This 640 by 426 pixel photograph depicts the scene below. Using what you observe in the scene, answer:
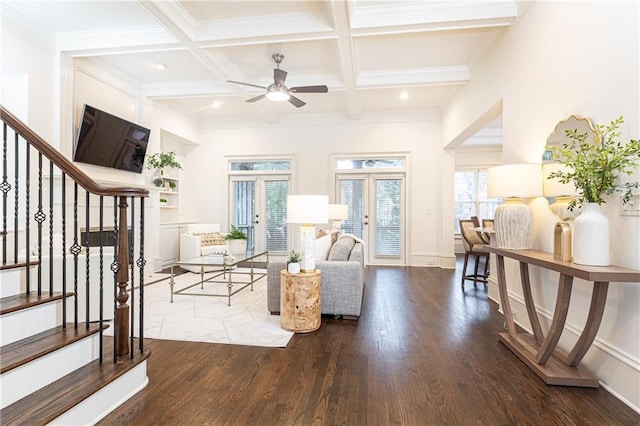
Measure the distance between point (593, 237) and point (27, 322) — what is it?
3.38m

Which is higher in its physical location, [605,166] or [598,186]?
[605,166]

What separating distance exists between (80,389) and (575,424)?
8.61ft

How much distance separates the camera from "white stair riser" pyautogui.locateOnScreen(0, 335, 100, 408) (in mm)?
1505

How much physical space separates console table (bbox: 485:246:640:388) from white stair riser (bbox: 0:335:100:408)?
2915 millimetres

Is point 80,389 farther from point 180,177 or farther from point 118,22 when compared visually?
point 180,177

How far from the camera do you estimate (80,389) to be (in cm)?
165

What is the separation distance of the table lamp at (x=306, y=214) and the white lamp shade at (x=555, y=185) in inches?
74.9

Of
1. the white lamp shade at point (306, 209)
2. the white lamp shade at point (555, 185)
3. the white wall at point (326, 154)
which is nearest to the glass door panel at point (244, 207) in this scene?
the white wall at point (326, 154)

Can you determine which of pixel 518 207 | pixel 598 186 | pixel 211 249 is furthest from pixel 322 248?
pixel 211 249

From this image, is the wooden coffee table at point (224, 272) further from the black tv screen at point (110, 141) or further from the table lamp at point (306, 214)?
the black tv screen at point (110, 141)

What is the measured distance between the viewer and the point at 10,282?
6.44 feet

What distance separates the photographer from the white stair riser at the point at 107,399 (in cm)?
157

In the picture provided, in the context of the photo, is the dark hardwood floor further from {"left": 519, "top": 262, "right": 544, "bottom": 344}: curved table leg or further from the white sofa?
the white sofa

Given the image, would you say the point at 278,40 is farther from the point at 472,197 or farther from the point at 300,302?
the point at 472,197
